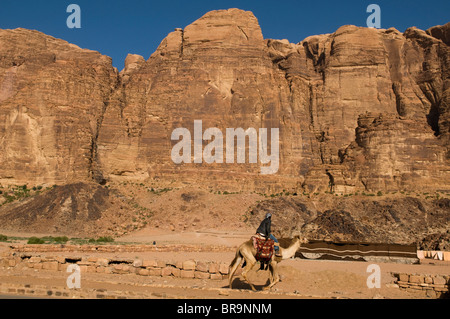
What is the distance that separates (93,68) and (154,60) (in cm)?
1117

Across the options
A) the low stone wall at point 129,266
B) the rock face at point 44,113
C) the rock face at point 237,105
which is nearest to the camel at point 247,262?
the low stone wall at point 129,266

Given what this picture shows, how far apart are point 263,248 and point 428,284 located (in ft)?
19.4

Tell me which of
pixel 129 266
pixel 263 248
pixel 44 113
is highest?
pixel 44 113

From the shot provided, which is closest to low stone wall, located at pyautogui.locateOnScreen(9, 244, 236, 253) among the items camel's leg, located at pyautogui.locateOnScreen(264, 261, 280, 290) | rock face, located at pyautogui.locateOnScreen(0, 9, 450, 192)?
camel's leg, located at pyautogui.locateOnScreen(264, 261, 280, 290)

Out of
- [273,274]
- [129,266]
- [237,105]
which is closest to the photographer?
[273,274]

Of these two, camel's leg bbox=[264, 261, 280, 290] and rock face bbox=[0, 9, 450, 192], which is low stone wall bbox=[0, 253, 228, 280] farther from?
rock face bbox=[0, 9, 450, 192]

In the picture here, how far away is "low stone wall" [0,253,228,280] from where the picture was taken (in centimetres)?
1853

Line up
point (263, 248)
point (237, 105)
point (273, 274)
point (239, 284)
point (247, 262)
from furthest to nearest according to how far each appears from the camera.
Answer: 1. point (237, 105)
2. point (239, 284)
3. point (273, 274)
4. point (263, 248)
5. point (247, 262)

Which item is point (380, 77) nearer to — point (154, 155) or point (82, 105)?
point (154, 155)

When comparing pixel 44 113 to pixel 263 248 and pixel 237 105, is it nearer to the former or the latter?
pixel 237 105

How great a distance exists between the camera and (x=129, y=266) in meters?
19.0

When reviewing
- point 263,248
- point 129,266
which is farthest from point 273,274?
point 129,266

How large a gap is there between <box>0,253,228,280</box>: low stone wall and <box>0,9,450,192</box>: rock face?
3811 cm

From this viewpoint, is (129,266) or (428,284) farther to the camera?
(129,266)
